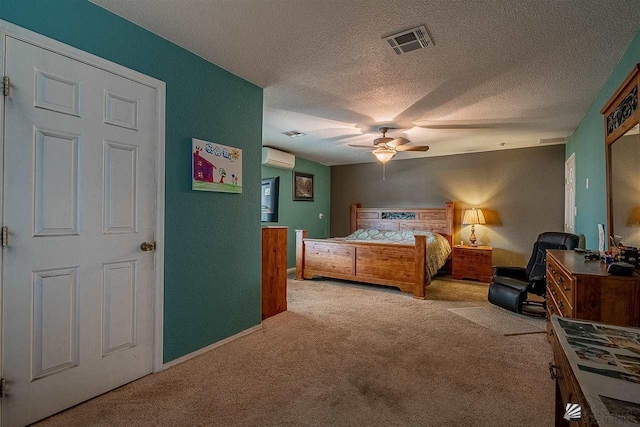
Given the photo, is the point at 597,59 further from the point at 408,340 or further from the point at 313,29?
the point at 408,340

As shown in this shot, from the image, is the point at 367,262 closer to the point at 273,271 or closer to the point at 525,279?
the point at 273,271

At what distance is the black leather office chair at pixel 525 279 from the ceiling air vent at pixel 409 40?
286 centimetres

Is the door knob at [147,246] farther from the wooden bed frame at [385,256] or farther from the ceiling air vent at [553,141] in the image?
the ceiling air vent at [553,141]

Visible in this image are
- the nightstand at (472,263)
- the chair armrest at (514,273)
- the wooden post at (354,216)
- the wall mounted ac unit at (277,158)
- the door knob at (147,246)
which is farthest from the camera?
the wooden post at (354,216)

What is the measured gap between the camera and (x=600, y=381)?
2.38ft

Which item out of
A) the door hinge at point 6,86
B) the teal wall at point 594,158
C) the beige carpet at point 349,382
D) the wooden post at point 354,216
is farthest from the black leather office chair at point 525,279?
the door hinge at point 6,86

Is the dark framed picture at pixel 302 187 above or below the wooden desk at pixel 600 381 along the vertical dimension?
above

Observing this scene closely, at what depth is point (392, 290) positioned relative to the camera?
4871 millimetres

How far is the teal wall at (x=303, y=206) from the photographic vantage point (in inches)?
250

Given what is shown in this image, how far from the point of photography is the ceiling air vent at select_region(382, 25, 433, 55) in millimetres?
2178

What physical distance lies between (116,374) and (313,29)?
2667mm

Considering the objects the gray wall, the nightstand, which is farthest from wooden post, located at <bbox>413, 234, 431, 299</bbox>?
the gray wall

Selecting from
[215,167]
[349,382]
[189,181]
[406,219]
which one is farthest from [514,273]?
[189,181]

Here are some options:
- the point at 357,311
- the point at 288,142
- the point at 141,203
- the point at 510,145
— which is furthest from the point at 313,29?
the point at 510,145
